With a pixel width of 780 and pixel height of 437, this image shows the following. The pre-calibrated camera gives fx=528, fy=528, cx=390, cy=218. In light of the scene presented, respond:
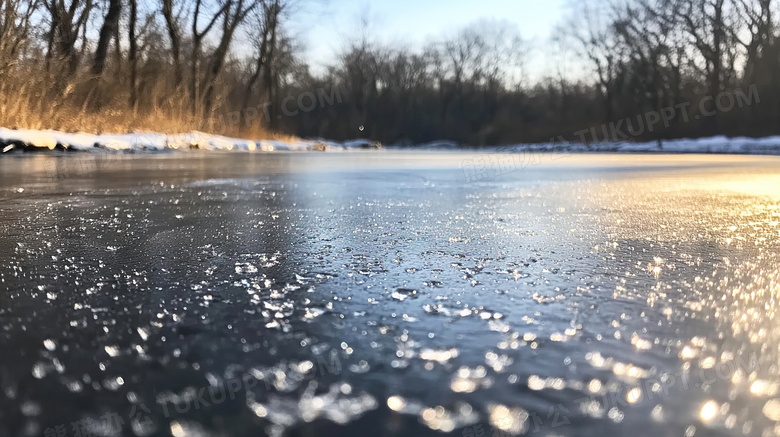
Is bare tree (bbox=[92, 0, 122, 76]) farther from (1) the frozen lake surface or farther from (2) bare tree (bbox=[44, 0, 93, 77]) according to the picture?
(1) the frozen lake surface

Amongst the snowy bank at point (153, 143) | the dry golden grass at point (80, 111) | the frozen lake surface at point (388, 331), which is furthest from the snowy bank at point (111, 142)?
the frozen lake surface at point (388, 331)

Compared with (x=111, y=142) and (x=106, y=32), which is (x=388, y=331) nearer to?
(x=111, y=142)

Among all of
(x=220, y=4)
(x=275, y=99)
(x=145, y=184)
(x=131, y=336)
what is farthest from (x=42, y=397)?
(x=275, y=99)

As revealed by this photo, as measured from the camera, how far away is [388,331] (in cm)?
85

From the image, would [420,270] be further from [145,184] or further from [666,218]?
[145,184]

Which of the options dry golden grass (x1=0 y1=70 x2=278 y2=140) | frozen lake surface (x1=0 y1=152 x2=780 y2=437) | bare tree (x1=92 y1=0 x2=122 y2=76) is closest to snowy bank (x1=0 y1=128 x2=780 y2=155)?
dry golden grass (x1=0 y1=70 x2=278 y2=140)

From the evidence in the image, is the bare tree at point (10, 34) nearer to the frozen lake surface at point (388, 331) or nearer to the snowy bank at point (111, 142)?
the snowy bank at point (111, 142)

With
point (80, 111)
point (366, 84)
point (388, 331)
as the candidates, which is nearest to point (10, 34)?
point (80, 111)

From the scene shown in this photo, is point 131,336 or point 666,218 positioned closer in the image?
point 131,336

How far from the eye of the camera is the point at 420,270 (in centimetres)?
130

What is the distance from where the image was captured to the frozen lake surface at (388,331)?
0.60 meters

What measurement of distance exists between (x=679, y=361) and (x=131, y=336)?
825 millimetres

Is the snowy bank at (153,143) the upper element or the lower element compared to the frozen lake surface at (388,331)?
upper

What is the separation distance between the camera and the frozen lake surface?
0.60 metres
